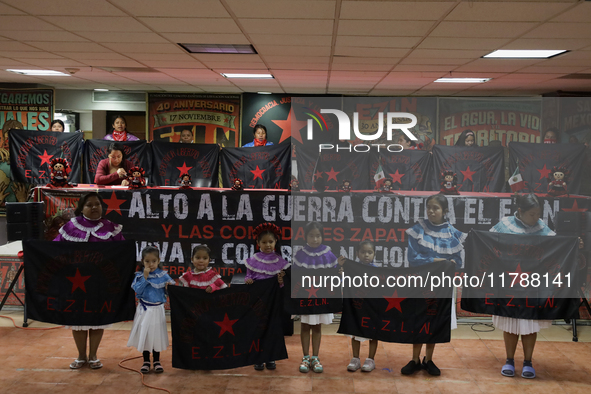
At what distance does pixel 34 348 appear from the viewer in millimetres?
5434

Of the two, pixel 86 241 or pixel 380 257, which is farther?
pixel 380 257

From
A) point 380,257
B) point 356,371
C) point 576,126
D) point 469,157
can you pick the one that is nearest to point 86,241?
point 356,371

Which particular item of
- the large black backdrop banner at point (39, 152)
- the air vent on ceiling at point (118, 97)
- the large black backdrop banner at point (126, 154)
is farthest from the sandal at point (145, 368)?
the air vent on ceiling at point (118, 97)

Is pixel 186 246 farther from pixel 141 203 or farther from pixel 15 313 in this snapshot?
pixel 15 313

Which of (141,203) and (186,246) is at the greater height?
(141,203)

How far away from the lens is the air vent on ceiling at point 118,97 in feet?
38.9

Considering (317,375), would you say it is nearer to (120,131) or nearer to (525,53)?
(525,53)

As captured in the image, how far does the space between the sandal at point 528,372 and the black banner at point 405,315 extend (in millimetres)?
786

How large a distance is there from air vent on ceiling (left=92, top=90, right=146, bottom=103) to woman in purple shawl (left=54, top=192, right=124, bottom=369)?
730 centimetres

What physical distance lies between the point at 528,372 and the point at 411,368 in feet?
3.54

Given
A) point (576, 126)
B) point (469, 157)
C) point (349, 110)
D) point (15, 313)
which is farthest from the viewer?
point (349, 110)

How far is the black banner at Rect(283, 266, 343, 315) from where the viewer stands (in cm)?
496

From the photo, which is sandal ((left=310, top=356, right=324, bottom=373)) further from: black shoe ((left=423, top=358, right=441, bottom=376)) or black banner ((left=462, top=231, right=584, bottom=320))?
black banner ((left=462, top=231, right=584, bottom=320))

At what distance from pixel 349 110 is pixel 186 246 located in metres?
6.67
